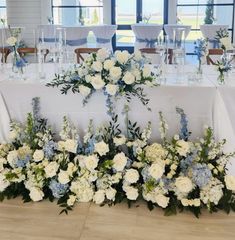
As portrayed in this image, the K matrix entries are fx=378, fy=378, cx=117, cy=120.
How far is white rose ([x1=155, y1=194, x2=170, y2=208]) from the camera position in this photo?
7.72 ft

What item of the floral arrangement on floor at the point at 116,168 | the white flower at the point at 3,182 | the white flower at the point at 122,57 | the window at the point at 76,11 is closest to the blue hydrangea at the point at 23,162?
the floral arrangement on floor at the point at 116,168

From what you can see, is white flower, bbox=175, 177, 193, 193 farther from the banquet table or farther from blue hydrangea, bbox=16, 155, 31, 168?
blue hydrangea, bbox=16, 155, 31, 168

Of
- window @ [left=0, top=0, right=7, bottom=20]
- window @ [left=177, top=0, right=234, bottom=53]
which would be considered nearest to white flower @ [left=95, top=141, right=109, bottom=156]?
window @ [left=177, top=0, right=234, bottom=53]

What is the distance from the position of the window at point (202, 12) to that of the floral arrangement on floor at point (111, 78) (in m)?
6.67

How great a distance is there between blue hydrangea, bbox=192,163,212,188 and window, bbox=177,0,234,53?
6.91m

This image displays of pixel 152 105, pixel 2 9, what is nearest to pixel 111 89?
pixel 152 105

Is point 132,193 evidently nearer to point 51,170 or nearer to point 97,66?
point 51,170

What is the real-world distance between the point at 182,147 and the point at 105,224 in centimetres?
70

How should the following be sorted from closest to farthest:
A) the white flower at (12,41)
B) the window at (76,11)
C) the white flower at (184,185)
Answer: the white flower at (184,185) → the white flower at (12,41) → the window at (76,11)

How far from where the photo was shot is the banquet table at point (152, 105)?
255cm

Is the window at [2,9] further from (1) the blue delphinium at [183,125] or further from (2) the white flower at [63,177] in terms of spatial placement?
(1) the blue delphinium at [183,125]

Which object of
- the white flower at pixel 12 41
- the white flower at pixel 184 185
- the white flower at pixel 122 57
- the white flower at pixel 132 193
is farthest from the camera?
the white flower at pixel 12 41

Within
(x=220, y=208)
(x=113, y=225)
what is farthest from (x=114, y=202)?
(x=220, y=208)

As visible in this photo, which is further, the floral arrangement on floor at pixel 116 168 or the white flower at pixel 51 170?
the white flower at pixel 51 170
